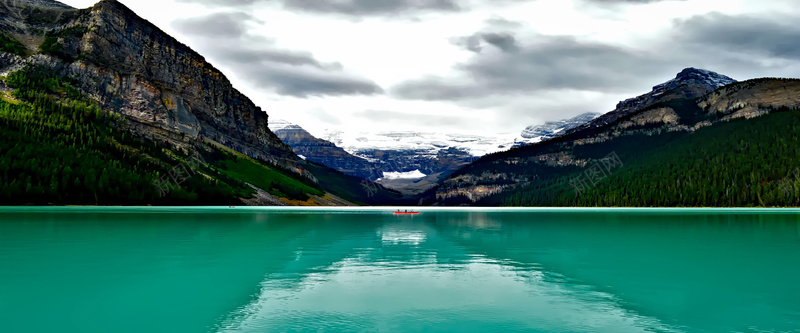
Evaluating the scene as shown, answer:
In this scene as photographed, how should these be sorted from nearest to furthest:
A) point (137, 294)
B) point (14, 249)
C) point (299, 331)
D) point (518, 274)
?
point (299, 331) → point (137, 294) → point (518, 274) → point (14, 249)

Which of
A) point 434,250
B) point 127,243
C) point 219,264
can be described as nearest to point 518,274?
point 434,250

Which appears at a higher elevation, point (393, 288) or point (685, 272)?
point (685, 272)

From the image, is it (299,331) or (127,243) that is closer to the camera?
(299,331)

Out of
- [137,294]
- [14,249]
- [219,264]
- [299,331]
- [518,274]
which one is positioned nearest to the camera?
[299,331]

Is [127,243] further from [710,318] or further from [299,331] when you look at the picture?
[710,318]

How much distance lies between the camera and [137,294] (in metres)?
29.0

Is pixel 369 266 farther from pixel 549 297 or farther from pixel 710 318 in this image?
pixel 710 318

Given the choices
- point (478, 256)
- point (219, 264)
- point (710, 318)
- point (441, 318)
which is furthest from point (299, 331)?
point (478, 256)

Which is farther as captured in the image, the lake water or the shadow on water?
the shadow on water

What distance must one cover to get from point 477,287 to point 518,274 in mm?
6960

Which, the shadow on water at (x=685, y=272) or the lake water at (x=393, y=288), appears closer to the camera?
the lake water at (x=393, y=288)

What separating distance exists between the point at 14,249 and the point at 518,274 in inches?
1856

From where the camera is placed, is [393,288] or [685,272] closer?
[393,288]

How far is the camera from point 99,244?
57.2 m
